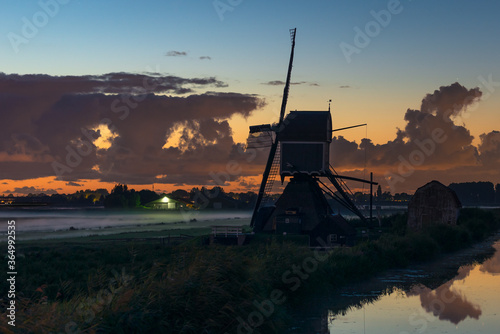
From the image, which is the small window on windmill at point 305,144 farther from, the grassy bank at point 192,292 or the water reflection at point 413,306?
the grassy bank at point 192,292

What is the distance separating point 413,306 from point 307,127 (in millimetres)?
28940

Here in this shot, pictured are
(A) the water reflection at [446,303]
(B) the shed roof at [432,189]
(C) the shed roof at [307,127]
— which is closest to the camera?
(A) the water reflection at [446,303]

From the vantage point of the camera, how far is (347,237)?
49.8 metres

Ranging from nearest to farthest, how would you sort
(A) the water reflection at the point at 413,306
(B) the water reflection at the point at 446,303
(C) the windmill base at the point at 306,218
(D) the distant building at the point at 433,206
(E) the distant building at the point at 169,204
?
(A) the water reflection at the point at 413,306 < (B) the water reflection at the point at 446,303 < (C) the windmill base at the point at 306,218 < (D) the distant building at the point at 433,206 < (E) the distant building at the point at 169,204

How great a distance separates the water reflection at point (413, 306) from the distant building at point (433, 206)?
32.5 m

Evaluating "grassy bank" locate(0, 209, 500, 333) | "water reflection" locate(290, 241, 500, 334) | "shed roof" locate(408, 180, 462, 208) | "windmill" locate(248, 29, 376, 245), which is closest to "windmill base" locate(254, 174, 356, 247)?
"windmill" locate(248, 29, 376, 245)

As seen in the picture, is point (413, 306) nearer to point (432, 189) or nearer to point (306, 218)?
point (306, 218)

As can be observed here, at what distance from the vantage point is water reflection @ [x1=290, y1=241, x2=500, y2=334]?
21391 mm

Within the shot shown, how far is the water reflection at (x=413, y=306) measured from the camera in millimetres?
21391

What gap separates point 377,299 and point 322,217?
25.9 m

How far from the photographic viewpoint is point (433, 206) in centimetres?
6906

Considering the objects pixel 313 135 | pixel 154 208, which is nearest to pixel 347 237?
pixel 313 135

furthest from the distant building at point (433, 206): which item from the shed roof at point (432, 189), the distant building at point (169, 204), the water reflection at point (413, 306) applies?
the distant building at point (169, 204)

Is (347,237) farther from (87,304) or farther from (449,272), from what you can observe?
(87,304)
